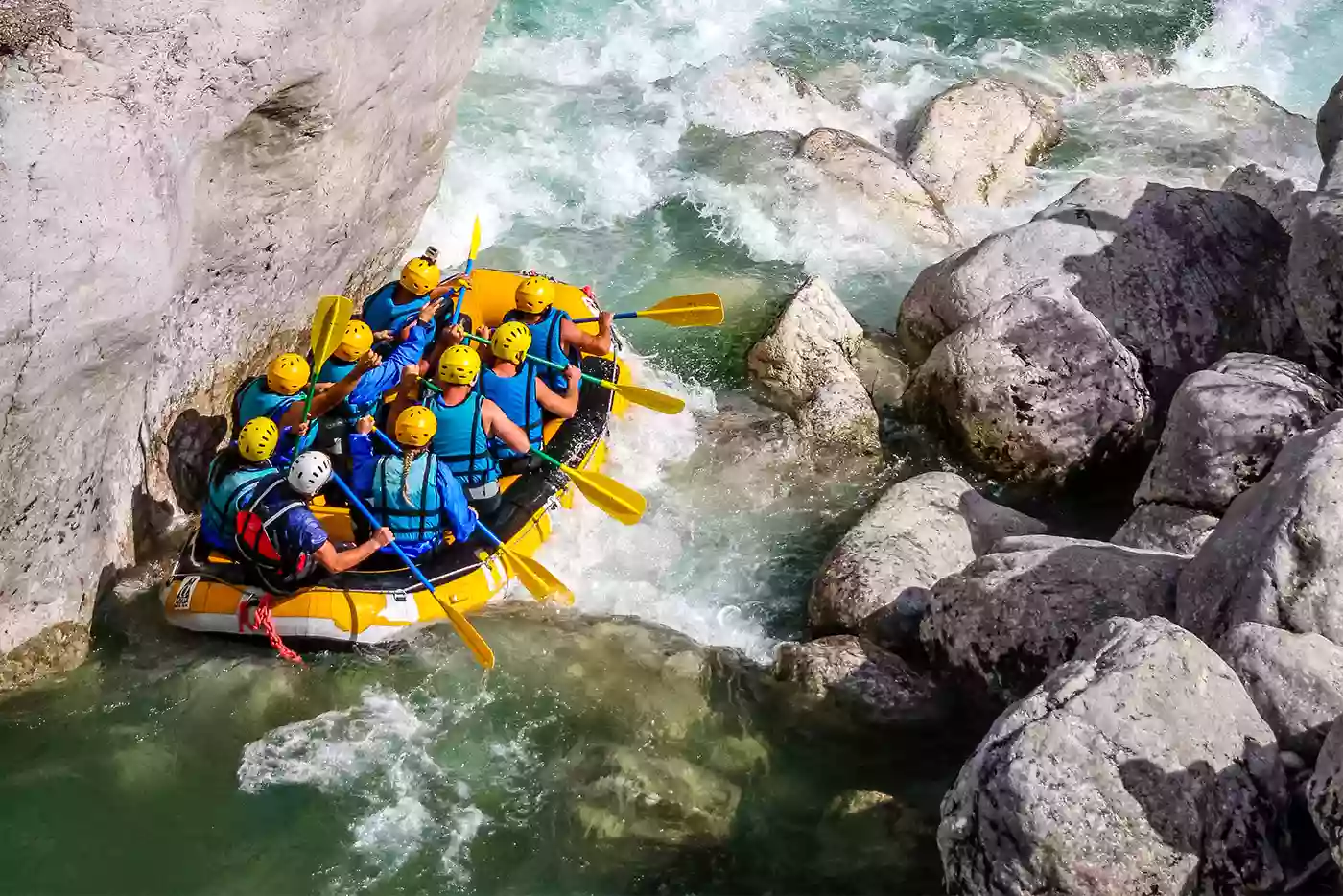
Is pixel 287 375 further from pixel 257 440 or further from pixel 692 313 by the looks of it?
pixel 692 313

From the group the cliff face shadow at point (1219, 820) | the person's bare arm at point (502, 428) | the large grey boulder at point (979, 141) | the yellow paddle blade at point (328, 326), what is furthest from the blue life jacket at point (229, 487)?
the large grey boulder at point (979, 141)

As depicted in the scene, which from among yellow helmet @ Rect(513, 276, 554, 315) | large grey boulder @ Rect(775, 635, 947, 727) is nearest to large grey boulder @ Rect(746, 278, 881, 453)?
yellow helmet @ Rect(513, 276, 554, 315)

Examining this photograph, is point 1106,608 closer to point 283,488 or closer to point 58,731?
point 283,488

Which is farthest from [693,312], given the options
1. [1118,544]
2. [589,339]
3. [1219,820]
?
[1219,820]

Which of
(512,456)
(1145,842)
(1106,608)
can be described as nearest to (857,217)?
(512,456)

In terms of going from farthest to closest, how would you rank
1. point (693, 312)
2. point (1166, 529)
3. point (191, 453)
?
point (693, 312) → point (191, 453) → point (1166, 529)

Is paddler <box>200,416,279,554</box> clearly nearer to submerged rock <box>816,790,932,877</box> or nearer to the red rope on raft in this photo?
the red rope on raft

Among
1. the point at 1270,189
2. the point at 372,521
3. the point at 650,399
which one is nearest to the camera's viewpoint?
the point at 372,521
